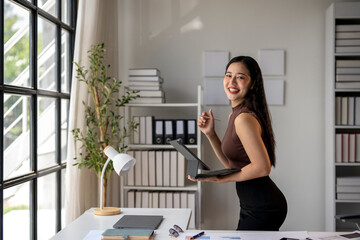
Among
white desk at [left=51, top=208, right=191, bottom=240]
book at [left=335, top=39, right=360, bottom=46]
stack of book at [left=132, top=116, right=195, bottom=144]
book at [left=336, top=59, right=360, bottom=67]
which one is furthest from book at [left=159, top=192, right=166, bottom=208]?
book at [left=335, top=39, right=360, bottom=46]

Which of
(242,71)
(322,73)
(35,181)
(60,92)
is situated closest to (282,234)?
(242,71)

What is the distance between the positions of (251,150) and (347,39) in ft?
7.65

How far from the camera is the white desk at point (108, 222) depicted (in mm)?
2014

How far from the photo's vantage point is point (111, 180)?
12.6 ft

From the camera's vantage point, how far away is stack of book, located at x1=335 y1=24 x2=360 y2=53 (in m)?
3.75

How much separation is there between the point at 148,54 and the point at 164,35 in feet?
0.81

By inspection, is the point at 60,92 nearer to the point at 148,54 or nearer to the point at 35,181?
the point at 35,181

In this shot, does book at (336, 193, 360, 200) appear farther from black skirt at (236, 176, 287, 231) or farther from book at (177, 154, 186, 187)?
black skirt at (236, 176, 287, 231)

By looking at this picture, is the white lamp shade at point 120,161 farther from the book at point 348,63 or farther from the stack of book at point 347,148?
the book at point 348,63

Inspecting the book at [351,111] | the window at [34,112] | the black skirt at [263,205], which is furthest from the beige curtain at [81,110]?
the book at [351,111]

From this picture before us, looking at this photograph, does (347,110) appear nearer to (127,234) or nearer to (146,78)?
(146,78)

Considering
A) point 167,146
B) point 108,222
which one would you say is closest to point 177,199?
point 167,146

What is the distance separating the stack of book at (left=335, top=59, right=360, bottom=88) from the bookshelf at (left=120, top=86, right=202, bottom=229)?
4.23 ft

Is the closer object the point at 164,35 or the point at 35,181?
the point at 35,181
